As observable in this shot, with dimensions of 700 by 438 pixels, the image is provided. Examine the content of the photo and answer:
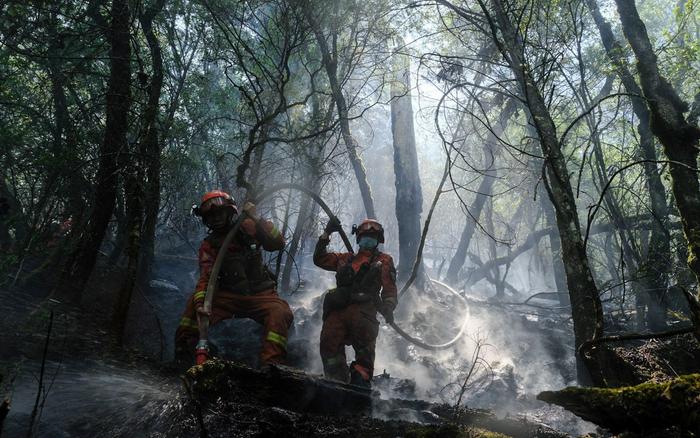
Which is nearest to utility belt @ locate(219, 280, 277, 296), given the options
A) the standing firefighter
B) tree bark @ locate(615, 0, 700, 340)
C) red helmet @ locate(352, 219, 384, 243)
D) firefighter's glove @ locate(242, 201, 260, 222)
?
the standing firefighter

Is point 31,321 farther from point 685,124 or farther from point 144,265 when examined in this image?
point 685,124

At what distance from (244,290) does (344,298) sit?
1.35 meters

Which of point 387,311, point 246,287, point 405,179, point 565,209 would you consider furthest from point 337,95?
point 565,209

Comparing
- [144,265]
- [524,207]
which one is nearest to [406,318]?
[144,265]

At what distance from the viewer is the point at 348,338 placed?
5727 mm

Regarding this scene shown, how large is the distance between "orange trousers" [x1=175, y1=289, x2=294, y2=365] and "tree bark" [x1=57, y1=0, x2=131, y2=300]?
70.7 inches

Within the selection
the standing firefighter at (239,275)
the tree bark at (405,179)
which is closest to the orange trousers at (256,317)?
the standing firefighter at (239,275)

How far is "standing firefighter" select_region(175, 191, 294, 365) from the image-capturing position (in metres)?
4.89

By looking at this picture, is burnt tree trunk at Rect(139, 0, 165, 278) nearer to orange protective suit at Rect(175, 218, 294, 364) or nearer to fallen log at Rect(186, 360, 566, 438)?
orange protective suit at Rect(175, 218, 294, 364)

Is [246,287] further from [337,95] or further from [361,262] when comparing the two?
[337,95]

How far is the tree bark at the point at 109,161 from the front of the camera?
5.55 m

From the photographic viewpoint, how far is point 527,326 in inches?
463

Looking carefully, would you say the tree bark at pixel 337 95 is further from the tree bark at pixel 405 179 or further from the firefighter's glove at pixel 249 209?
the firefighter's glove at pixel 249 209

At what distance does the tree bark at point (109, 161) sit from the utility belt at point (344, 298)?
10.4 ft
